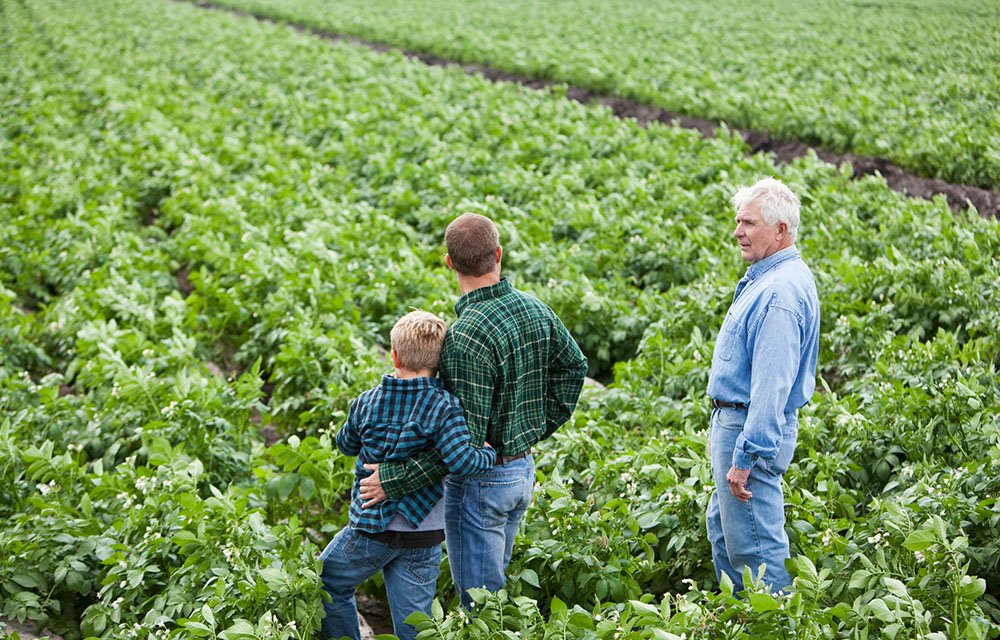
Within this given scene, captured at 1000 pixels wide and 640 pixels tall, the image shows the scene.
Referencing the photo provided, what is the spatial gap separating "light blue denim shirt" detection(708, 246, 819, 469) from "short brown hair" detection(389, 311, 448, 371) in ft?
3.96

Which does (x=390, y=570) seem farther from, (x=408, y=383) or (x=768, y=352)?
(x=768, y=352)

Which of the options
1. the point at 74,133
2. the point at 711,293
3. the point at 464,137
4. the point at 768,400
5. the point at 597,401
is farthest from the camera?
the point at 74,133

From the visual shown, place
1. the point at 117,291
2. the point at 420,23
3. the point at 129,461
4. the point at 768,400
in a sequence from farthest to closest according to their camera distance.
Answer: the point at 420,23 → the point at 117,291 → the point at 129,461 → the point at 768,400

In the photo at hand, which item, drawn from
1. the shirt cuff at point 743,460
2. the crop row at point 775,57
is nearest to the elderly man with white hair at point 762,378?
the shirt cuff at point 743,460

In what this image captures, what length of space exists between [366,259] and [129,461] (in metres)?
3.44

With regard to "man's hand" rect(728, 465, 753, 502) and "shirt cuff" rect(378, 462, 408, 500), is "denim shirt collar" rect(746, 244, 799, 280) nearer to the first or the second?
"man's hand" rect(728, 465, 753, 502)

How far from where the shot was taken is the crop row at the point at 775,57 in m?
11.8

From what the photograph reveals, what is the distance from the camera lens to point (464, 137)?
11469mm

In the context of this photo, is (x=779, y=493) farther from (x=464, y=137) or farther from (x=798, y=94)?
(x=798, y=94)

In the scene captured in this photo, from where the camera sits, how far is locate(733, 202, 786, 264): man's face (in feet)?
10.6

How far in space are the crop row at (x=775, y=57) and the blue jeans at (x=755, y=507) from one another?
8.93 metres

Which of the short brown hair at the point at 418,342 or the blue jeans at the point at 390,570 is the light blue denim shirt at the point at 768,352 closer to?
the short brown hair at the point at 418,342

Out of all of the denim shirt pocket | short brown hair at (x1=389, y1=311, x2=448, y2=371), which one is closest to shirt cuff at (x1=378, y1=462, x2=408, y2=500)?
short brown hair at (x1=389, y1=311, x2=448, y2=371)

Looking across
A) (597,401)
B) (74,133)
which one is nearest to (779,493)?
(597,401)
